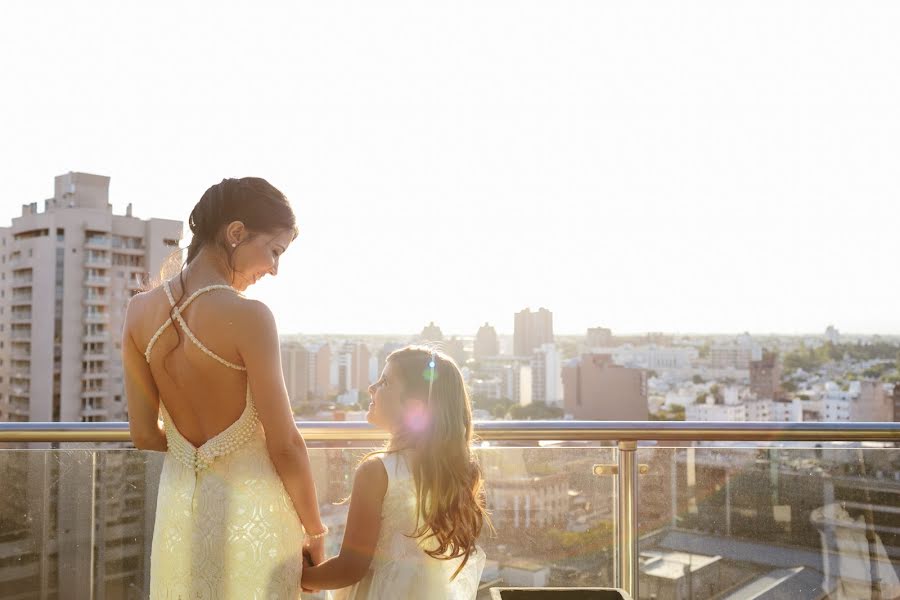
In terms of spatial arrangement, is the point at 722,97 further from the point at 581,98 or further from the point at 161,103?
the point at 161,103

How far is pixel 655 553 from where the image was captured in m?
2.90

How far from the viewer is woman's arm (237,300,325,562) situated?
1.60 metres

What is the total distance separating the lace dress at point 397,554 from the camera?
6.28 ft

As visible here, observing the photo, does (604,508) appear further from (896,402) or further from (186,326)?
(896,402)

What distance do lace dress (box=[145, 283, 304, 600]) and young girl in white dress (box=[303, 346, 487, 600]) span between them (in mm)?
156

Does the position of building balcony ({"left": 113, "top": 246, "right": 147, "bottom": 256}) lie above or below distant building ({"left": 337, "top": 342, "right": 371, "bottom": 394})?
above

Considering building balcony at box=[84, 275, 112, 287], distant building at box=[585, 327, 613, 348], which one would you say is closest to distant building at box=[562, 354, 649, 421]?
distant building at box=[585, 327, 613, 348]

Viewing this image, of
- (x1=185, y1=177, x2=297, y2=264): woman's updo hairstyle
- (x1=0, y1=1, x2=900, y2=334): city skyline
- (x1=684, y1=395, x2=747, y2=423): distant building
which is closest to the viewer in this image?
(x1=185, y1=177, x2=297, y2=264): woman's updo hairstyle

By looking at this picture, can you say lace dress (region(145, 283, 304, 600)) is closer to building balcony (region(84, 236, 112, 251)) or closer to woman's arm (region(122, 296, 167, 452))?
woman's arm (region(122, 296, 167, 452))

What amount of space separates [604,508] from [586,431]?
13.0 inches

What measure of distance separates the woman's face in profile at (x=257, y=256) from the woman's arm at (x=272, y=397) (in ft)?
0.45

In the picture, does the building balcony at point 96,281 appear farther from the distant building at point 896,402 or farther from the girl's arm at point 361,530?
the girl's arm at point 361,530

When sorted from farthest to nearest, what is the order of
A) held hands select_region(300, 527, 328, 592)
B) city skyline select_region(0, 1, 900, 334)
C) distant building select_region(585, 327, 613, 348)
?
distant building select_region(585, 327, 613, 348)
city skyline select_region(0, 1, 900, 334)
held hands select_region(300, 527, 328, 592)

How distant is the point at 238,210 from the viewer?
170cm
